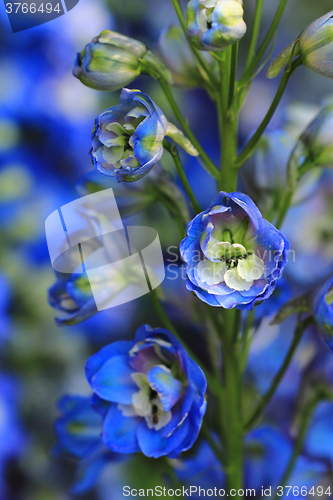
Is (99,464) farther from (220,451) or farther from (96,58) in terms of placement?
(96,58)

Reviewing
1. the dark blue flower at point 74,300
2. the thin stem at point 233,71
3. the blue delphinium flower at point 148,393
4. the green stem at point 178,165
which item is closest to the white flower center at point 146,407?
the blue delphinium flower at point 148,393

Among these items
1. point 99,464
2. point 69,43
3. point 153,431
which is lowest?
point 99,464

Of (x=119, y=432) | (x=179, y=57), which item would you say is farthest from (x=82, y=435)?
(x=179, y=57)

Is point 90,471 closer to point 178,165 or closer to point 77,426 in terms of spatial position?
point 77,426

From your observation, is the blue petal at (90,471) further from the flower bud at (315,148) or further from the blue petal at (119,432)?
the flower bud at (315,148)

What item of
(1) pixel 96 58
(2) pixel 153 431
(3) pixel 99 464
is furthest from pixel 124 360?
(1) pixel 96 58

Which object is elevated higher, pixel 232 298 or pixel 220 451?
pixel 232 298

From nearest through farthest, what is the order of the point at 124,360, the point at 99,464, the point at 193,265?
the point at 193,265 < the point at 124,360 < the point at 99,464
